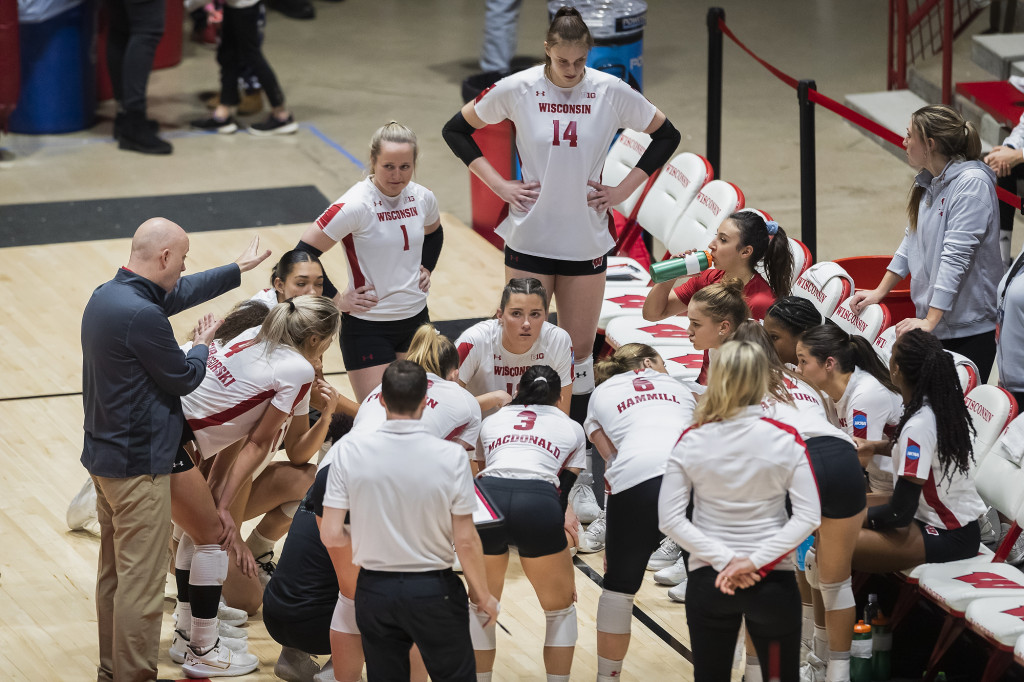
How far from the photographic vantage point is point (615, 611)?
4.43 meters

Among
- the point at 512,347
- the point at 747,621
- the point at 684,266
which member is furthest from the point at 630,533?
the point at 684,266

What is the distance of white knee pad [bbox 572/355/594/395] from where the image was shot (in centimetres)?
584

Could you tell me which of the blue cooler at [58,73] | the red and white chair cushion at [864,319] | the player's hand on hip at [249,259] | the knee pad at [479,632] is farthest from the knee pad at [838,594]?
the blue cooler at [58,73]

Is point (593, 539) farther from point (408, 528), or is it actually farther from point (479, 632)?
point (408, 528)

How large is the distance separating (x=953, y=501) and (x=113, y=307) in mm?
2842

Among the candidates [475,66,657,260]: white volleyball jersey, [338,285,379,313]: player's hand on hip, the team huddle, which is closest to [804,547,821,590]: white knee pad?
the team huddle

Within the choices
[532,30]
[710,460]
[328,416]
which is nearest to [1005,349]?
[710,460]

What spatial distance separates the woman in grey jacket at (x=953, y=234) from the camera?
531 centimetres

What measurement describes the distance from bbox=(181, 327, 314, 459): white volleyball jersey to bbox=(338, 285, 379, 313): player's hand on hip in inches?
24.2

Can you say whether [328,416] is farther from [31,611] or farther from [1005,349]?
[1005,349]

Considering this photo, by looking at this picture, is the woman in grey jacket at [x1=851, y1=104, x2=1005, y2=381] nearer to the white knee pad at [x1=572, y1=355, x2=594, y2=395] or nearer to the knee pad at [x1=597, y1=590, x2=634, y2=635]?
the white knee pad at [x1=572, y1=355, x2=594, y2=395]

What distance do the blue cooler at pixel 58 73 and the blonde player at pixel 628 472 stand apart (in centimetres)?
728

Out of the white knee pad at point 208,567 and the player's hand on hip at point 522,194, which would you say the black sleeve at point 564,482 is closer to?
the white knee pad at point 208,567

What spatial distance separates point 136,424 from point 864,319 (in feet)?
9.80
